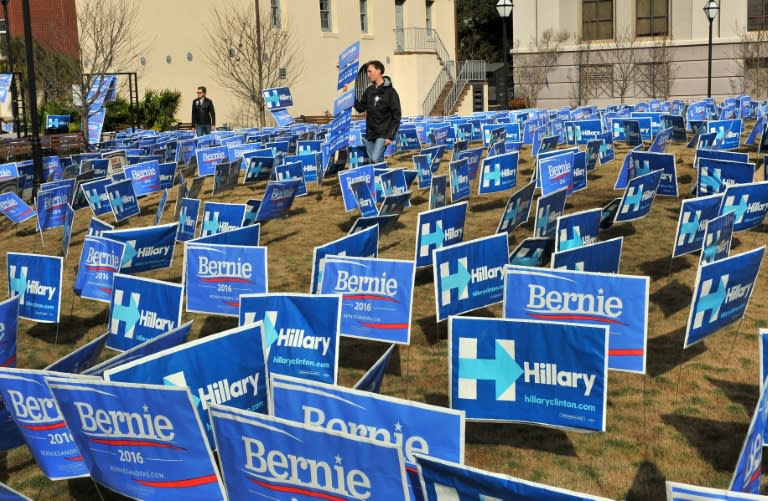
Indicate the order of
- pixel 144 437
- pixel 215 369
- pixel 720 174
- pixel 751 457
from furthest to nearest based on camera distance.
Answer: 1. pixel 720 174
2. pixel 215 369
3. pixel 144 437
4. pixel 751 457

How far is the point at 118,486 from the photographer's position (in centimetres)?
514

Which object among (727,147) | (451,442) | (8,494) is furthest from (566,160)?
(8,494)

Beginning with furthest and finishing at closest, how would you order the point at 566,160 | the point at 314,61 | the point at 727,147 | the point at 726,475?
the point at 314,61
the point at 727,147
the point at 566,160
the point at 726,475

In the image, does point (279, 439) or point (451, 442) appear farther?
point (451, 442)

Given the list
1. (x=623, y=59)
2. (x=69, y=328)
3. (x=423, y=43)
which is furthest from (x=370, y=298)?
(x=623, y=59)

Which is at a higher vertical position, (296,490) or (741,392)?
(296,490)

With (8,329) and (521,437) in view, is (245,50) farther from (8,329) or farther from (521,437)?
(521,437)

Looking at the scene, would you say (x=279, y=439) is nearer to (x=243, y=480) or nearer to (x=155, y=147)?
(x=243, y=480)

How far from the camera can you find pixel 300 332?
667 centimetres

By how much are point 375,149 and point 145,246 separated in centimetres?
688

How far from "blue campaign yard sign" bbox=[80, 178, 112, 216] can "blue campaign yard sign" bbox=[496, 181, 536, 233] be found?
617cm

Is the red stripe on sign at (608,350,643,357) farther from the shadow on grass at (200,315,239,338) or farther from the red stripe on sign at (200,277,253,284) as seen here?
the shadow on grass at (200,315,239,338)

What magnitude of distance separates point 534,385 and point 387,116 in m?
10.4

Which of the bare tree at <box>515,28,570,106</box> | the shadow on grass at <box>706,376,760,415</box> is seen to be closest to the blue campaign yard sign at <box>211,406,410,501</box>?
the shadow on grass at <box>706,376,760,415</box>
